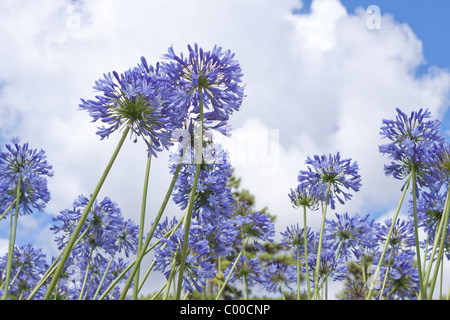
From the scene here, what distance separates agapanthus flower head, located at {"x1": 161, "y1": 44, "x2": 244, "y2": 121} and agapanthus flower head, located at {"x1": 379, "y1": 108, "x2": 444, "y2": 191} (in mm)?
1889

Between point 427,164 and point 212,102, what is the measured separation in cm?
218

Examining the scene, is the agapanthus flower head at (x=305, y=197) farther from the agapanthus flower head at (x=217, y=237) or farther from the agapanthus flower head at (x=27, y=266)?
the agapanthus flower head at (x=27, y=266)

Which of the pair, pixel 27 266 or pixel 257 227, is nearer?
pixel 257 227

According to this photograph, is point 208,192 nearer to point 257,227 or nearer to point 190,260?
point 190,260

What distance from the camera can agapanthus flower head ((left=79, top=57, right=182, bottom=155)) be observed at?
3047 mm

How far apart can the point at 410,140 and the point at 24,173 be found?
4144 mm

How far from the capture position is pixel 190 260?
12.5 ft

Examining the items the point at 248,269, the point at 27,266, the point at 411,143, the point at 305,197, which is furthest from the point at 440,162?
the point at 27,266

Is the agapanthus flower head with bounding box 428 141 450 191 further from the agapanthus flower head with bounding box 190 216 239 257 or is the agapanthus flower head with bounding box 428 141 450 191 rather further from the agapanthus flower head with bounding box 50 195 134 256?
the agapanthus flower head with bounding box 50 195 134 256

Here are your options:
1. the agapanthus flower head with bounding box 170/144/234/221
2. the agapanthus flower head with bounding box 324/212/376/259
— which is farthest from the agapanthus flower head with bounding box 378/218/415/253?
the agapanthus flower head with bounding box 170/144/234/221
